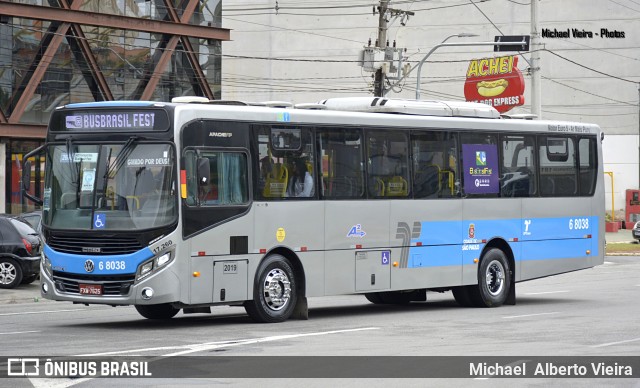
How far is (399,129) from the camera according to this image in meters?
19.4

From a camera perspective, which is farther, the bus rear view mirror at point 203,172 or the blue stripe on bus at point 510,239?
the blue stripe on bus at point 510,239

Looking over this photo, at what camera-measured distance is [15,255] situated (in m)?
25.9

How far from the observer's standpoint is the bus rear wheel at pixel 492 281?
20.8 meters

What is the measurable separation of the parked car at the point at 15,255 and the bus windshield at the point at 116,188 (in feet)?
32.7

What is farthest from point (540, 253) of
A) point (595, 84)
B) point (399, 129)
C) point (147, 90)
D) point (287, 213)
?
point (595, 84)

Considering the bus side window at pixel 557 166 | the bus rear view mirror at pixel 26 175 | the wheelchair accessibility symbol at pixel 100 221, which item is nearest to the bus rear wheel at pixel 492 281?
the bus side window at pixel 557 166

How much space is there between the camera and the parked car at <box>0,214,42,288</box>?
2594 centimetres

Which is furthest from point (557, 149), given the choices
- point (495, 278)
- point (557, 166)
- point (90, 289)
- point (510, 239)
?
point (90, 289)

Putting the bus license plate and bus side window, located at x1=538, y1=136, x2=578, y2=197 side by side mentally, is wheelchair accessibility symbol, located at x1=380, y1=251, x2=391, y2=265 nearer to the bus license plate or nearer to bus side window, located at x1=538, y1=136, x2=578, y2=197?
bus side window, located at x1=538, y1=136, x2=578, y2=197

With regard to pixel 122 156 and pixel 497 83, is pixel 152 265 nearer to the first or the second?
pixel 122 156

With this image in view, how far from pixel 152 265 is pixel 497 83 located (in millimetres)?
38544

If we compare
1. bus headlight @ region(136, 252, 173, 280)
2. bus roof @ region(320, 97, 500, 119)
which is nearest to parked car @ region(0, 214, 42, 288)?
bus roof @ region(320, 97, 500, 119)

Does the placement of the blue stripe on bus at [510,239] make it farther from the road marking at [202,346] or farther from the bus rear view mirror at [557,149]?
the road marking at [202,346]

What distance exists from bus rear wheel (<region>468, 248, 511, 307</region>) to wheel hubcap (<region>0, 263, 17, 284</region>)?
10372mm
